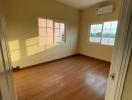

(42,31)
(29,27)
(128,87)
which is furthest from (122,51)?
(42,31)

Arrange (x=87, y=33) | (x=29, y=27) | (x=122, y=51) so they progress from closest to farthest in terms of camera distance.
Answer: (x=122, y=51) → (x=29, y=27) → (x=87, y=33)

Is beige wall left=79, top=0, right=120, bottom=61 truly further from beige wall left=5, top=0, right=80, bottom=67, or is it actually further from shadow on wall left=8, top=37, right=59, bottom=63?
shadow on wall left=8, top=37, right=59, bottom=63

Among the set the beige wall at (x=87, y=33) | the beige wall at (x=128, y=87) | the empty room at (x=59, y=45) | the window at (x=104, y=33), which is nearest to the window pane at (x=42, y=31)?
the empty room at (x=59, y=45)

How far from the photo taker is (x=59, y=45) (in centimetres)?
407

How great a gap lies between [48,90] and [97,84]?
4.21 ft

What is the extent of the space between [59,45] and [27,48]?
149cm

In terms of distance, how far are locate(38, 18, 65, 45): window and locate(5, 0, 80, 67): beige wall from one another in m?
0.20

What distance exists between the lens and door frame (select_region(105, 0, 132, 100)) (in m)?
0.65

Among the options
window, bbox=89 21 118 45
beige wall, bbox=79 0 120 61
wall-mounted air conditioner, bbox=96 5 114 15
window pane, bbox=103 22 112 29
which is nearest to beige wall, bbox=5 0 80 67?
beige wall, bbox=79 0 120 61

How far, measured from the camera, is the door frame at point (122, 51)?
0.65 metres

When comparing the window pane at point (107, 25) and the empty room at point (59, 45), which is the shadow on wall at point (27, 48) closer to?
the empty room at point (59, 45)

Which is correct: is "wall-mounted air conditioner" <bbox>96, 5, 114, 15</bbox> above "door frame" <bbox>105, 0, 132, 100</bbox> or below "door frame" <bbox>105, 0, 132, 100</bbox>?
above

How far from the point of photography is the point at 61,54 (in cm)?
428

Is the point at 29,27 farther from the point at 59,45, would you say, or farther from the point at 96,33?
the point at 96,33
